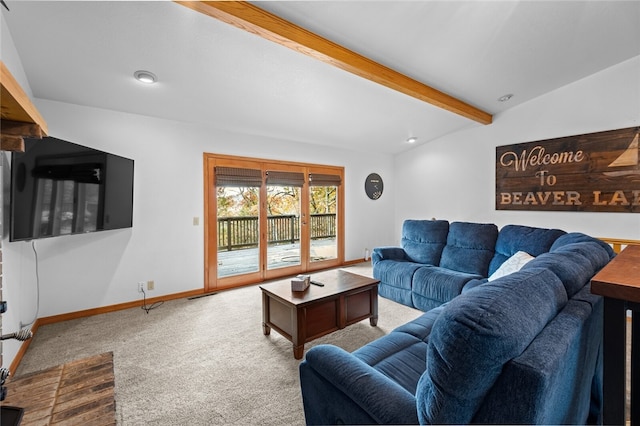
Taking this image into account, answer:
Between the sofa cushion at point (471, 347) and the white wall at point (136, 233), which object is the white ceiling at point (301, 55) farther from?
the sofa cushion at point (471, 347)

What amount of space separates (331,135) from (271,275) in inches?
96.2

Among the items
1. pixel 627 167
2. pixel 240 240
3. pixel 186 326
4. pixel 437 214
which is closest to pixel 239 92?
pixel 240 240

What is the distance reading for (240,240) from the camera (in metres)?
4.30

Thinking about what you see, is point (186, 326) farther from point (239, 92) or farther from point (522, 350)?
point (522, 350)

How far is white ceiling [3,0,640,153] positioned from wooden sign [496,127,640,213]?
816 mm

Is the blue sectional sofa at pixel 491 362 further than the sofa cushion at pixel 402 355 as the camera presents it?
No

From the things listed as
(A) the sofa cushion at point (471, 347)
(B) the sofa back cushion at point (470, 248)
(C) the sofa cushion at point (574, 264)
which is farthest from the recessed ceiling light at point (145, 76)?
(B) the sofa back cushion at point (470, 248)

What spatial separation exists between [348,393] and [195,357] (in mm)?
1724

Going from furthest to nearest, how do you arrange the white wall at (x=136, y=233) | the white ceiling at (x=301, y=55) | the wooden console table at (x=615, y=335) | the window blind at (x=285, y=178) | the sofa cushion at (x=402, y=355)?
the window blind at (x=285, y=178), the white wall at (x=136, y=233), the white ceiling at (x=301, y=55), the sofa cushion at (x=402, y=355), the wooden console table at (x=615, y=335)

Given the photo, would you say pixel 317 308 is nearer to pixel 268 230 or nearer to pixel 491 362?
pixel 491 362

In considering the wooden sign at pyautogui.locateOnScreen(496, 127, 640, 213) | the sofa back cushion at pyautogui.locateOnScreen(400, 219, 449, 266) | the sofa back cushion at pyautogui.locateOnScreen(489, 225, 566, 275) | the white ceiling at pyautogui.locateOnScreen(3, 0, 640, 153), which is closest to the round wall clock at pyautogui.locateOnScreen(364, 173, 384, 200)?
the sofa back cushion at pyautogui.locateOnScreen(400, 219, 449, 266)

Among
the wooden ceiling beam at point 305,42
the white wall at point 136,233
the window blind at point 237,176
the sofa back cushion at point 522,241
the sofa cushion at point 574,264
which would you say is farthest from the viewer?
the window blind at point 237,176

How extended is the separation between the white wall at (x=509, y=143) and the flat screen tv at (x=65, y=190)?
475 cm

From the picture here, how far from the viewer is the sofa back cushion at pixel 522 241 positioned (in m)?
2.67
